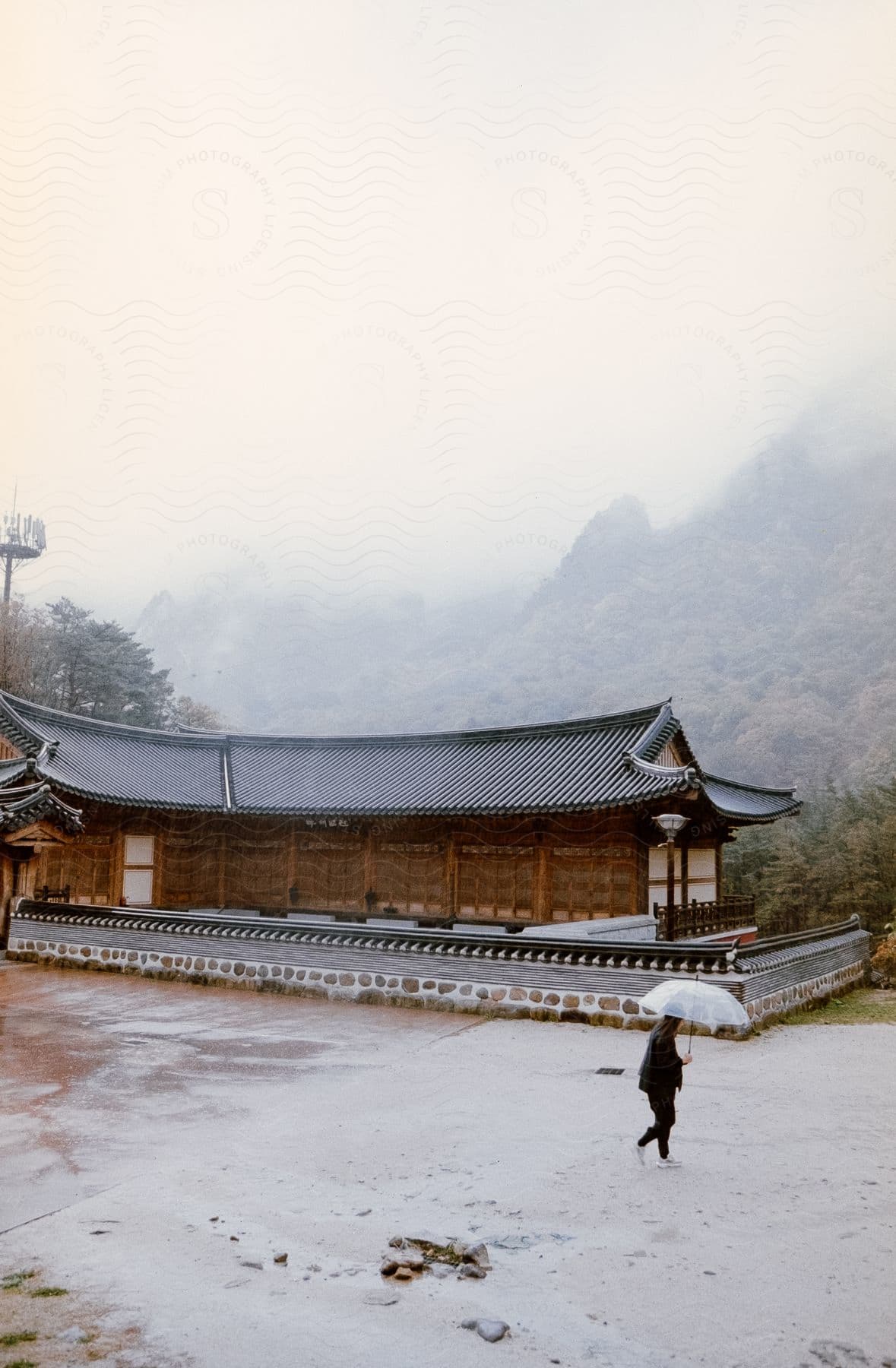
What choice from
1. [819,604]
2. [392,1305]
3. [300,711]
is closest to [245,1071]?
[392,1305]

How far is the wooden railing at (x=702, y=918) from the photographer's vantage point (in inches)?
812

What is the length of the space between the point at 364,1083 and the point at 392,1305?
5527 millimetres

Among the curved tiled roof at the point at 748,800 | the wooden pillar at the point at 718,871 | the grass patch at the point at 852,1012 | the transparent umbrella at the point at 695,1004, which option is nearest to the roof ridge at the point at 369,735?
the curved tiled roof at the point at 748,800

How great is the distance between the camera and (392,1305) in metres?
5.51

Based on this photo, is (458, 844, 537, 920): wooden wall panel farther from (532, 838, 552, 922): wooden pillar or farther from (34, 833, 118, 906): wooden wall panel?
(34, 833, 118, 906): wooden wall panel

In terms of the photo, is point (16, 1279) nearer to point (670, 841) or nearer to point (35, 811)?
point (670, 841)

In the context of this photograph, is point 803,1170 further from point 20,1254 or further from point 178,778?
point 178,778

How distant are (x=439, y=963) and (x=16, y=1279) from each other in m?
10.6

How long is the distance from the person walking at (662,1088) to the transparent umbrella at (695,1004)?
112mm

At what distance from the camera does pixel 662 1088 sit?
805 cm

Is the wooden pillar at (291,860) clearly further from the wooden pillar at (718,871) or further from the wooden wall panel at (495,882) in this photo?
the wooden pillar at (718,871)

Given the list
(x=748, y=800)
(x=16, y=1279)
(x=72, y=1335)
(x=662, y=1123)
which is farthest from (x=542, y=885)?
(x=72, y=1335)

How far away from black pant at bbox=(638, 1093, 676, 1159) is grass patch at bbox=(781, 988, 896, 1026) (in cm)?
827

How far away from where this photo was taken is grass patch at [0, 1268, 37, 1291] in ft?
18.6
